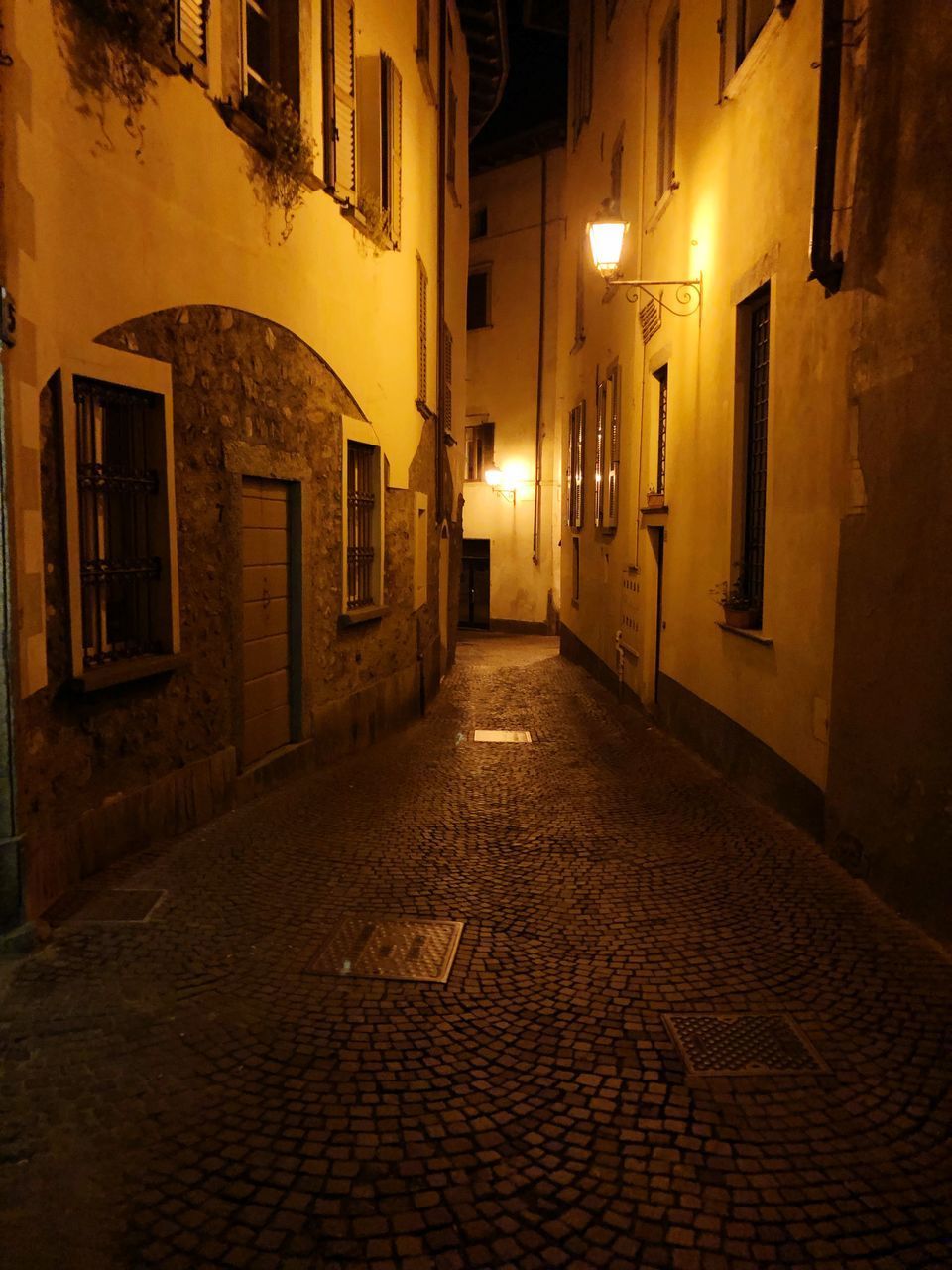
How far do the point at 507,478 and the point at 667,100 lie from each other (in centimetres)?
1409

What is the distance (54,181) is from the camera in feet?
15.3

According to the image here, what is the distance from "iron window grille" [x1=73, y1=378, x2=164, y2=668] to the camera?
17.2ft

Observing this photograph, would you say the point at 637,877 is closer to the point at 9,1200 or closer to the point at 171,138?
the point at 9,1200

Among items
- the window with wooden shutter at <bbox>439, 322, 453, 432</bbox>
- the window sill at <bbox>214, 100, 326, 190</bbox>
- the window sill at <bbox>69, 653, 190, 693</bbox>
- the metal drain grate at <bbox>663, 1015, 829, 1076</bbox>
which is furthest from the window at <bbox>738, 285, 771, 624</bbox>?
the window with wooden shutter at <bbox>439, 322, 453, 432</bbox>

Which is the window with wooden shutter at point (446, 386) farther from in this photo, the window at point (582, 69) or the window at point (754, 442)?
A: the window at point (754, 442)

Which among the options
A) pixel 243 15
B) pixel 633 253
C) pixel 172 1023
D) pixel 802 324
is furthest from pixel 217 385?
pixel 633 253

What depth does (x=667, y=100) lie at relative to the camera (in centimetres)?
1024

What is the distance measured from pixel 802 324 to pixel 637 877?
3.62m

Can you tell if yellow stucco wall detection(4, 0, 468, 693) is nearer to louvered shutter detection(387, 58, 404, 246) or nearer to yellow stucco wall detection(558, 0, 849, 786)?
louvered shutter detection(387, 58, 404, 246)

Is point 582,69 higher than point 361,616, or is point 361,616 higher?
point 582,69

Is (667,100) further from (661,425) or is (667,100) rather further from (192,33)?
(192,33)

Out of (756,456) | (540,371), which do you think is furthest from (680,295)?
(540,371)

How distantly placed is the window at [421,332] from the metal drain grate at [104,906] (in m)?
7.93

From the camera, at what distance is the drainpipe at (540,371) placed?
23.0 m
